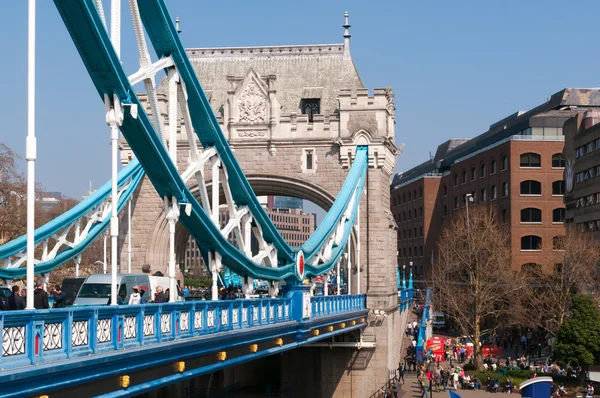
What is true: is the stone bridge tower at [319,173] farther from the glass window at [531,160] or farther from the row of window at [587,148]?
the glass window at [531,160]

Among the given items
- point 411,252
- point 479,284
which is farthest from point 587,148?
point 411,252

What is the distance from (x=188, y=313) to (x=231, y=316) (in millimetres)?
2663

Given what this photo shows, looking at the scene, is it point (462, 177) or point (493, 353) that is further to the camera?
point (462, 177)

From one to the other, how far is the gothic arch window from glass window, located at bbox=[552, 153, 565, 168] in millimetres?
40425

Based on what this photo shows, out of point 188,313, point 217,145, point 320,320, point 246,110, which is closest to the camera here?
point 188,313

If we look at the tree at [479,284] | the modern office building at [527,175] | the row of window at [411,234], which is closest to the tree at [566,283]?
the tree at [479,284]

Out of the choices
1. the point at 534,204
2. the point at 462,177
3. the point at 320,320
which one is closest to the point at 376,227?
the point at 320,320

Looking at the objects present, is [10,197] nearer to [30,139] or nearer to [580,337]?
→ [580,337]

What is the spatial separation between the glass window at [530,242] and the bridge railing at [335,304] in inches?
1565

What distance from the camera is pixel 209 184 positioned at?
4334 centimetres

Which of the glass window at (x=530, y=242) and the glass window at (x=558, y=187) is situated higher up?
the glass window at (x=558, y=187)

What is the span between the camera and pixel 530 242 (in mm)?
79250

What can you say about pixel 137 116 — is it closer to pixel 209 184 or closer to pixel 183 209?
pixel 183 209

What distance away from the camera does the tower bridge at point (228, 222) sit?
14.6 metres
